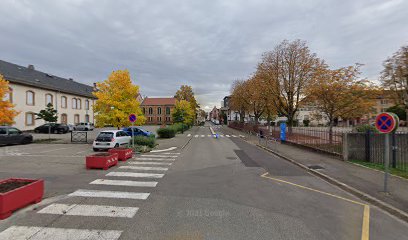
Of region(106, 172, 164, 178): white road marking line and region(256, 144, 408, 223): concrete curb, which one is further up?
region(106, 172, 164, 178): white road marking line

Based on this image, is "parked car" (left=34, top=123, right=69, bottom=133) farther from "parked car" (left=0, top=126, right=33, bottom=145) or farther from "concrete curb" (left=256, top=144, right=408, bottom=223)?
"concrete curb" (left=256, top=144, right=408, bottom=223)

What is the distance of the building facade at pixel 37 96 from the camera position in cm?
2921

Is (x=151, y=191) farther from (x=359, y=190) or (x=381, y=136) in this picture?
(x=381, y=136)

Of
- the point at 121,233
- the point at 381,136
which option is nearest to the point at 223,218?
the point at 121,233

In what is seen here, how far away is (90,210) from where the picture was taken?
16.5ft

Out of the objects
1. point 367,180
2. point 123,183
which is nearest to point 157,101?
point 123,183

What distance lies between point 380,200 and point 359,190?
87cm

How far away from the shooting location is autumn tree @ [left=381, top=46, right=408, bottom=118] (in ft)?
48.8

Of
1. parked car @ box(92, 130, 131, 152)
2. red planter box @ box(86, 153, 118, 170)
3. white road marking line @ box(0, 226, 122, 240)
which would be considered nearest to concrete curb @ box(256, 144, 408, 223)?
white road marking line @ box(0, 226, 122, 240)

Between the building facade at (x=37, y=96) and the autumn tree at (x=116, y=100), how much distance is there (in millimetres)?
12377

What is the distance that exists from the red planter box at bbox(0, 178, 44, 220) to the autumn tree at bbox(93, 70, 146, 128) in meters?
12.3

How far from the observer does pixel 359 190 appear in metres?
6.68

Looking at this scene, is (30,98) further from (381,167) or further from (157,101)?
(157,101)

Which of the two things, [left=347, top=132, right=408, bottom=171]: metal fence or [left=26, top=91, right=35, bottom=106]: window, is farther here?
[left=26, top=91, right=35, bottom=106]: window
